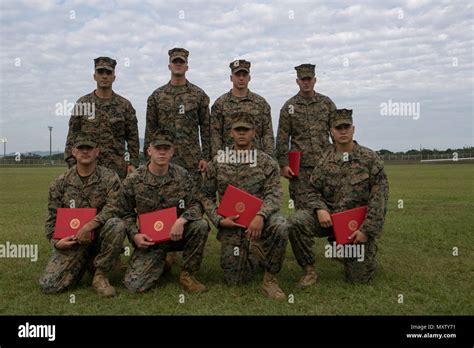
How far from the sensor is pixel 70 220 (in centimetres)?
538

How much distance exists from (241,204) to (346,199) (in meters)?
1.30

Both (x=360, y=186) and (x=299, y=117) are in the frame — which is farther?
(x=299, y=117)

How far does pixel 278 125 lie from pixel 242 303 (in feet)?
10.1

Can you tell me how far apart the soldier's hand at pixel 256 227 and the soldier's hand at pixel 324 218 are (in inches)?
28.6

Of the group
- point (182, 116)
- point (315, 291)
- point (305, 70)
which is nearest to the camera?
point (315, 291)

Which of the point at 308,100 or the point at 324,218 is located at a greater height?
the point at 308,100

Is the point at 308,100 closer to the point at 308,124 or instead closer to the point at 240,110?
the point at 308,124

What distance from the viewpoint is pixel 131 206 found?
5.62 meters

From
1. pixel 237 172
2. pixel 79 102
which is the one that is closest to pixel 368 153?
pixel 237 172

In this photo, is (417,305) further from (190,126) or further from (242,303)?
(190,126)

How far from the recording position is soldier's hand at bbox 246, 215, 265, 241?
5.23 metres

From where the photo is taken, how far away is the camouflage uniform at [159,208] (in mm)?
5367

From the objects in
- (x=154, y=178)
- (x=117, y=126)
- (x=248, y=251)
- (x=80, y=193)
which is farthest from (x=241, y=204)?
(x=117, y=126)
